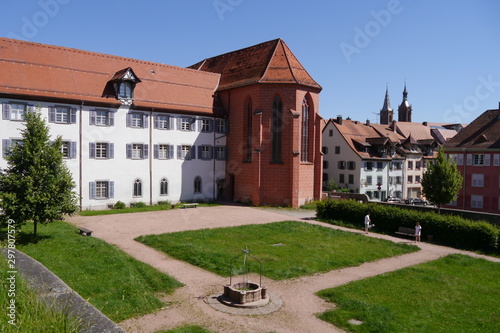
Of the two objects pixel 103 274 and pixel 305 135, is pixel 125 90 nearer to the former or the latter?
pixel 305 135

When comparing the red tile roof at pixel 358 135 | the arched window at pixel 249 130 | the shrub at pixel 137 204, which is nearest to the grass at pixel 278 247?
the shrub at pixel 137 204

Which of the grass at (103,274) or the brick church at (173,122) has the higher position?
the brick church at (173,122)

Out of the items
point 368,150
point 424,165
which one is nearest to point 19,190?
point 368,150

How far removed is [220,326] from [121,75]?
26.7m

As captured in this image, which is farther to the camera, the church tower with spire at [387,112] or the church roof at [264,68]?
the church tower with spire at [387,112]

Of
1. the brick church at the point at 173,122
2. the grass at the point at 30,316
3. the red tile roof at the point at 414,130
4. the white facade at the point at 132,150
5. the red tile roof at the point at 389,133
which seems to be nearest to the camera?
the grass at the point at 30,316

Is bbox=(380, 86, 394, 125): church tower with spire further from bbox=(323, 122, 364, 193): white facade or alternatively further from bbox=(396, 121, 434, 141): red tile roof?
bbox=(323, 122, 364, 193): white facade

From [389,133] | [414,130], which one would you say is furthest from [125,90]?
[414,130]

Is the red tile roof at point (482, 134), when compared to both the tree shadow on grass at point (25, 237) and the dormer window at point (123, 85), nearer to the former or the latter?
the dormer window at point (123, 85)

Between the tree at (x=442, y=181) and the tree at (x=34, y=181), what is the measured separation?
26.2 meters

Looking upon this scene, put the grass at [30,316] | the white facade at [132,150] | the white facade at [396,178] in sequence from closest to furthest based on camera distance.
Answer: the grass at [30,316], the white facade at [132,150], the white facade at [396,178]

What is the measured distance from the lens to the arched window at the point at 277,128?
36.5 m

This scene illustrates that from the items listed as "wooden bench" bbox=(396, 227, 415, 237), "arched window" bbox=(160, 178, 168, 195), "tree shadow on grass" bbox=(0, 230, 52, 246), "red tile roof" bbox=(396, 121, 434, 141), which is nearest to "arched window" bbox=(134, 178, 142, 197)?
"arched window" bbox=(160, 178, 168, 195)

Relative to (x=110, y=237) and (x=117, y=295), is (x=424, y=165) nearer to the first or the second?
(x=110, y=237)
